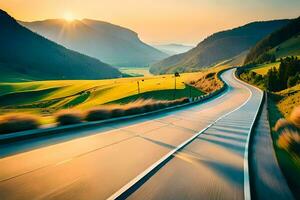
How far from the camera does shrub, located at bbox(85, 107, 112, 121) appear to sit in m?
15.4

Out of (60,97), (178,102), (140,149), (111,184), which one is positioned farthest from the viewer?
(60,97)

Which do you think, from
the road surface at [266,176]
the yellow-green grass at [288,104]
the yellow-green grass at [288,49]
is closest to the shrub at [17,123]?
the road surface at [266,176]

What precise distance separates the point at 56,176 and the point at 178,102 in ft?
90.6

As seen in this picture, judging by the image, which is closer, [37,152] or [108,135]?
[37,152]

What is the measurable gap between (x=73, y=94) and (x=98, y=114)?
79.8 m

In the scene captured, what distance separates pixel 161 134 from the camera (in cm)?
1270

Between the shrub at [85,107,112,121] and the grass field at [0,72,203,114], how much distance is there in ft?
157

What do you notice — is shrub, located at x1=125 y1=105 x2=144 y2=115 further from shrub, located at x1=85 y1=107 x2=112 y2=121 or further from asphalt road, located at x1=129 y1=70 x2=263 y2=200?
asphalt road, located at x1=129 y1=70 x2=263 y2=200

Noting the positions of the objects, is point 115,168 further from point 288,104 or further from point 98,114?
point 288,104

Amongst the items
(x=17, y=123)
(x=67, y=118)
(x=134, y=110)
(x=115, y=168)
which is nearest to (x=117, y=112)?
(x=134, y=110)

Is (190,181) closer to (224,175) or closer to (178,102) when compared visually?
(224,175)

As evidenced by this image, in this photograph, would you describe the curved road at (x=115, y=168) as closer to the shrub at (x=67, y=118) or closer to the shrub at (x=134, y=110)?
the shrub at (x=67, y=118)

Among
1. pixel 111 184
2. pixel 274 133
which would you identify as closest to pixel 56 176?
pixel 111 184

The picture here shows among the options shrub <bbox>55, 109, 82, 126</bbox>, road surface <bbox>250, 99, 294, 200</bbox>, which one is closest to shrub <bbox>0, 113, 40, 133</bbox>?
shrub <bbox>55, 109, 82, 126</bbox>
